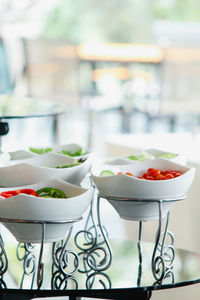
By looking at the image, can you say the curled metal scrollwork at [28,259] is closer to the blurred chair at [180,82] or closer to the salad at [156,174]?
the salad at [156,174]

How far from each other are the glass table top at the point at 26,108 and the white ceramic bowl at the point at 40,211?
22.7 inches

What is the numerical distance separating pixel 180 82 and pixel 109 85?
2429 mm

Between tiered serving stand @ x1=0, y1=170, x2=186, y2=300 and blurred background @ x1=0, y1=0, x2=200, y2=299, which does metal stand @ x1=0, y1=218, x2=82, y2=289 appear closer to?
tiered serving stand @ x1=0, y1=170, x2=186, y2=300

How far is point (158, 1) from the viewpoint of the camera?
7.67 metres

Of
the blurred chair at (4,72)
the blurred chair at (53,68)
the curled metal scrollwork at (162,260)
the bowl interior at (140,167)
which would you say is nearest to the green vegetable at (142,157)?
the bowl interior at (140,167)

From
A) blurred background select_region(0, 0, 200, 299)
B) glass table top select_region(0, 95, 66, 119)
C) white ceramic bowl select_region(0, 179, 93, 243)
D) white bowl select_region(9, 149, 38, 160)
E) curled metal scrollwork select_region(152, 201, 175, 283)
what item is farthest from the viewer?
blurred background select_region(0, 0, 200, 299)

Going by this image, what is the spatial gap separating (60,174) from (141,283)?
0.27m

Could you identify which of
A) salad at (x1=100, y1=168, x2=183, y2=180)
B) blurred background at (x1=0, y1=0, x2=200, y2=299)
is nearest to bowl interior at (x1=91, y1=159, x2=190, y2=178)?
salad at (x1=100, y1=168, x2=183, y2=180)

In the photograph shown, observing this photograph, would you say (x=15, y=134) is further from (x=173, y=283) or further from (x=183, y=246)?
(x=173, y=283)

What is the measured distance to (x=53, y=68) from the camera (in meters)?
3.89

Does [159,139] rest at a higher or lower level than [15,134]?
higher

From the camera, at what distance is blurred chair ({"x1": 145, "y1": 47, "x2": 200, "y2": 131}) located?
12.7 ft

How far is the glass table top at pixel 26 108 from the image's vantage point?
1.57 m

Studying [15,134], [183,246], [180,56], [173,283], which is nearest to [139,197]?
[173,283]
